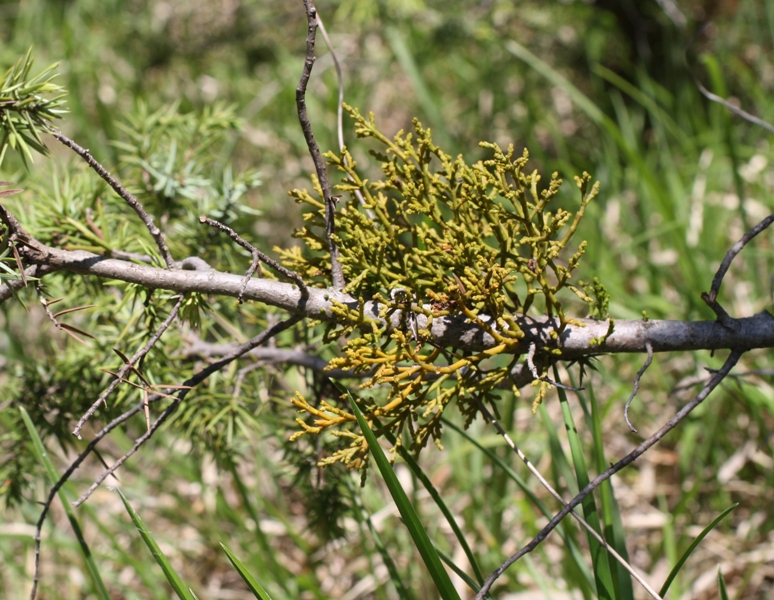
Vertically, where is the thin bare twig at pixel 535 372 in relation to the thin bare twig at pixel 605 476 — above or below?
above

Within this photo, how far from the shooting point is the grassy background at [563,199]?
6.57ft

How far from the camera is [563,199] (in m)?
2.88

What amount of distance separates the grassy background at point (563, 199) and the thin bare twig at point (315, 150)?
19.1 inches

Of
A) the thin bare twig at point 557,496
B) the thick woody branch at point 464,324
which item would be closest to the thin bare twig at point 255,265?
the thick woody branch at point 464,324

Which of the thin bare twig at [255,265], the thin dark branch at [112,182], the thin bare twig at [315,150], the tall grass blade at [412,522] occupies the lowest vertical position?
the tall grass blade at [412,522]

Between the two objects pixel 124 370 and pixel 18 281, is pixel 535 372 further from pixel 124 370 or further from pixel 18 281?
pixel 18 281

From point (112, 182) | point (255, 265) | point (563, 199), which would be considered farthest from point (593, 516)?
point (563, 199)

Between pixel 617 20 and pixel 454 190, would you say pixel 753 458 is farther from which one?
pixel 617 20

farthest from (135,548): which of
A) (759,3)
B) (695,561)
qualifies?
(759,3)

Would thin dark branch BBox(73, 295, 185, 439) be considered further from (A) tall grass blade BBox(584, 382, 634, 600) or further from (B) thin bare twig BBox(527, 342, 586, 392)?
(A) tall grass blade BBox(584, 382, 634, 600)

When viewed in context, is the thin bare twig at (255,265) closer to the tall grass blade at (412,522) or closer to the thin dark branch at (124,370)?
the thin dark branch at (124,370)

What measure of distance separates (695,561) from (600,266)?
3.39 ft

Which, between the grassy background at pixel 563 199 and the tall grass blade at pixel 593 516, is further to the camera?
the grassy background at pixel 563 199

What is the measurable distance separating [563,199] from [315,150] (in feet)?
6.81
